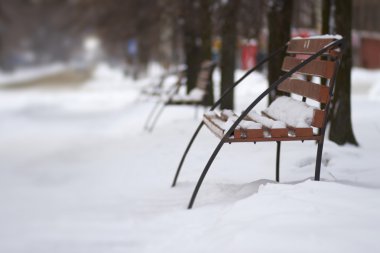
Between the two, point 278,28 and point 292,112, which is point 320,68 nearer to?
point 292,112

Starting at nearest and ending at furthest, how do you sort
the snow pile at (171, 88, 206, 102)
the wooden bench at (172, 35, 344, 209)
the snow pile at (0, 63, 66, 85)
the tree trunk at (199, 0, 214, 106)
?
the wooden bench at (172, 35, 344, 209)
the snow pile at (171, 88, 206, 102)
the tree trunk at (199, 0, 214, 106)
the snow pile at (0, 63, 66, 85)

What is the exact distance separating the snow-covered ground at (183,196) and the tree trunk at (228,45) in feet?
4.43

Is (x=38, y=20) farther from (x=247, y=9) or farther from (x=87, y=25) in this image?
(x=247, y=9)

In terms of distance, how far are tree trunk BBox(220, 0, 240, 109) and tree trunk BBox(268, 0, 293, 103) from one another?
1.94 metres

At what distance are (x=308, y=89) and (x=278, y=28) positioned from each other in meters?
3.77

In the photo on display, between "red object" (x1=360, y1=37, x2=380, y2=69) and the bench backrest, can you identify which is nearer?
the bench backrest

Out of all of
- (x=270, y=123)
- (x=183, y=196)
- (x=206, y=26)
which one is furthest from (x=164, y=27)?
(x=270, y=123)

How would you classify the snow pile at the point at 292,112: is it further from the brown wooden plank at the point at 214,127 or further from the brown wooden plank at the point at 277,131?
the brown wooden plank at the point at 214,127

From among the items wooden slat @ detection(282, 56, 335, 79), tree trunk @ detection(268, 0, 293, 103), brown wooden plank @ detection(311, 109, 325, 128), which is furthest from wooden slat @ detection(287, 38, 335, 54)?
tree trunk @ detection(268, 0, 293, 103)

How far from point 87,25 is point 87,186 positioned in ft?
104

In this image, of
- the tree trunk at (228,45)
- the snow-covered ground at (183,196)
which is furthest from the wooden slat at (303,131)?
the tree trunk at (228,45)

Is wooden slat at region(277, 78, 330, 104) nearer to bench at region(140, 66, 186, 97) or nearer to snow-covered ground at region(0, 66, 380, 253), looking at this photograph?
snow-covered ground at region(0, 66, 380, 253)

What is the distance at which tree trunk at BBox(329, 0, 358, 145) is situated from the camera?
6758 mm

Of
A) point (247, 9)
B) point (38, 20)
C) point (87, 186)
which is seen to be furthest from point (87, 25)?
point (38, 20)
